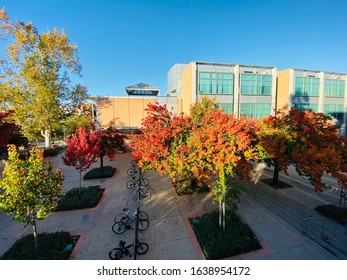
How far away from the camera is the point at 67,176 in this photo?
14.9 m

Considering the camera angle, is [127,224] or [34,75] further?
[34,75]

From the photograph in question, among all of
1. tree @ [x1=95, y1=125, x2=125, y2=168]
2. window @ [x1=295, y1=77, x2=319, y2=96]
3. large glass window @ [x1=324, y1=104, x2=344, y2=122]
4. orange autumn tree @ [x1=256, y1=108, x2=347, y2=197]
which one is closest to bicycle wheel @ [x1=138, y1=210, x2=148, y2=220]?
orange autumn tree @ [x1=256, y1=108, x2=347, y2=197]

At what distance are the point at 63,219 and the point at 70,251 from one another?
2703mm

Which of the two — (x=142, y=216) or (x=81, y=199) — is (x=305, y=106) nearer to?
(x=142, y=216)

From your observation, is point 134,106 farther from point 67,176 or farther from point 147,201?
point 147,201

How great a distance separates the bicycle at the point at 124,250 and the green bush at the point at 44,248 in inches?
57.3

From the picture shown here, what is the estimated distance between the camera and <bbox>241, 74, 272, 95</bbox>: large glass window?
1057 inches

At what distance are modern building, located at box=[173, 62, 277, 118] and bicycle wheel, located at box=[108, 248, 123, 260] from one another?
22.2m

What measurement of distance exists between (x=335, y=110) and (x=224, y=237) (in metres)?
35.5

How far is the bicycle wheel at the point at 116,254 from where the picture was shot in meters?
5.77

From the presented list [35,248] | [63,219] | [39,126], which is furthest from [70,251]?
[39,126]

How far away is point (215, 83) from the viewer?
2608 centimetres

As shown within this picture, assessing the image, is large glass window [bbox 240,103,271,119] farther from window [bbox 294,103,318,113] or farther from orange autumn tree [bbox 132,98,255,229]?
orange autumn tree [bbox 132,98,255,229]

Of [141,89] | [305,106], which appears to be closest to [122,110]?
[141,89]
